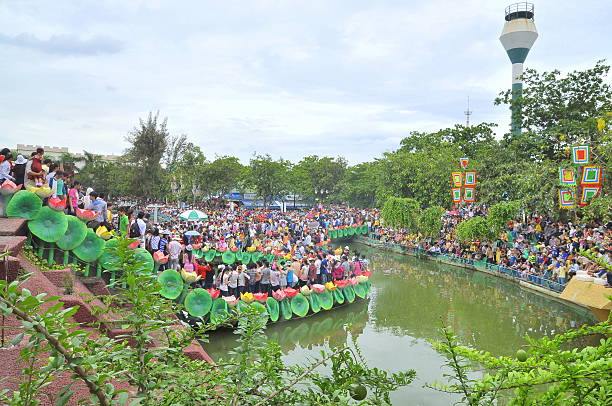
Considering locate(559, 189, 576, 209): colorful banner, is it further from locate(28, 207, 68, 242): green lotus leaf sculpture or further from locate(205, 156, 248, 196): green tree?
locate(205, 156, 248, 196): green tree

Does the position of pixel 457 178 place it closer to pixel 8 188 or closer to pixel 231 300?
pixel 231 300

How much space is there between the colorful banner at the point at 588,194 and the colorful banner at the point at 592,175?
0.18 metres

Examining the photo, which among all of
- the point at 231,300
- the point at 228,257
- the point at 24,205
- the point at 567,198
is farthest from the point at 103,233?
the point at 567,198

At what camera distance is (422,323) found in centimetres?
1216

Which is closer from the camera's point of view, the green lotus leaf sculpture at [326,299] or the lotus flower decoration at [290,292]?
the lotus flower decoration at [290,292]

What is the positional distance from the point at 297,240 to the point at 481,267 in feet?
28.6

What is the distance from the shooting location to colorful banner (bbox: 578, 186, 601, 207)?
15273 millimetres

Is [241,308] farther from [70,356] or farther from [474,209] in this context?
[474,209]

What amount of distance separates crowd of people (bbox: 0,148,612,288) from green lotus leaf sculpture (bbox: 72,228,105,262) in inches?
28.1

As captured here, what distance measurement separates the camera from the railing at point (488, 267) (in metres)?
15.0

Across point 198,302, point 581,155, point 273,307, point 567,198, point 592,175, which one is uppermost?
point 581,155

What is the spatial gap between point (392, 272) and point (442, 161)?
10.8 metres

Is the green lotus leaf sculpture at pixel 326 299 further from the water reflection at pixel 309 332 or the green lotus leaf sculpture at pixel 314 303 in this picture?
the water reflection at pixel 309 332

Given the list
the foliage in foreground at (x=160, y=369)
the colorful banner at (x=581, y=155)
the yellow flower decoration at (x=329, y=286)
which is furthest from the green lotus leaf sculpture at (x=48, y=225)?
the colorful banner at (x=581, y=155)
